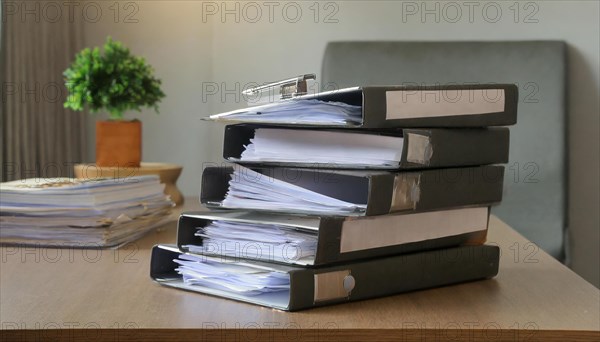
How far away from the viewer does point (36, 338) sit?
794 millimetres

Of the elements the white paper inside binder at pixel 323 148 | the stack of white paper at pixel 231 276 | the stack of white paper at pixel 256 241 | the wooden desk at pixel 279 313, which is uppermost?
the white paper inside binder at pixel 323 148

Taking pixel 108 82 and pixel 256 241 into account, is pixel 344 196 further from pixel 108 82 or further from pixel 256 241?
pixel 108 82

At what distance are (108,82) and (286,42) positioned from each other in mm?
844

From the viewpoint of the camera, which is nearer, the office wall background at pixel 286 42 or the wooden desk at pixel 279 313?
the wooden desk at pixel 279 313

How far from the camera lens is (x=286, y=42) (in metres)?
2.57

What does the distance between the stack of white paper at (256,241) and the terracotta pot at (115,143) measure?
903 mm

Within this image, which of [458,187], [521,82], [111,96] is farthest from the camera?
[521,82]

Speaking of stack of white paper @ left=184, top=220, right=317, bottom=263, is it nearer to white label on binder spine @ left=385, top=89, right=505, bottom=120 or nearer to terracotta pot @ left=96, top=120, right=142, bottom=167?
white label on binder spine @ left=385, top=89, right=505, bottom=120

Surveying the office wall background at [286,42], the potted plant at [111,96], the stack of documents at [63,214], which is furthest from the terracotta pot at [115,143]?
the office wall background at [286,42]

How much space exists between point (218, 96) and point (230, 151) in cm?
170

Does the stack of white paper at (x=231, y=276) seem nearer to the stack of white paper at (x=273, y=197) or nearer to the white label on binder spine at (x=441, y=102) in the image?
the stack of white paper at (x=273, y=197)

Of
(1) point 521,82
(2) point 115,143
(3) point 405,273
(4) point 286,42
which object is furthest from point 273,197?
(4) point 286,42

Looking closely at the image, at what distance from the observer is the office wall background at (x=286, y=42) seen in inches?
95.3

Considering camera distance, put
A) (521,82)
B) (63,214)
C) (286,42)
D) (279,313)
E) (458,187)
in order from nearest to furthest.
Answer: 1. (279,313)
2. (458,187)
3. (63,214)
4. (521,82)
5. (286,42)
